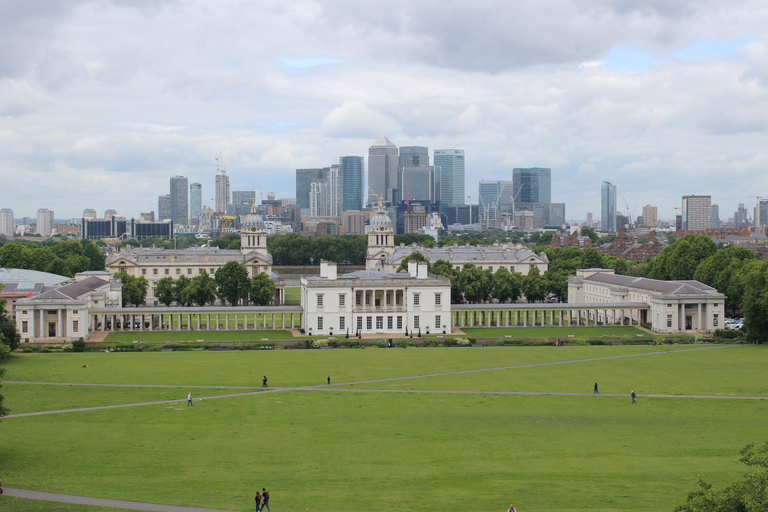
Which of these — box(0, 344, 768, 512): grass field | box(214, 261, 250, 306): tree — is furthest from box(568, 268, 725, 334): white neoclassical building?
box(214, 261, 250, 306): tree

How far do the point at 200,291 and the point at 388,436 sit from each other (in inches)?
2766

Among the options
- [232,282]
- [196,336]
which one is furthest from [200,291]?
[196,336]

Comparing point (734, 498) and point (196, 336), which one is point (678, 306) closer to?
point (196, 336)

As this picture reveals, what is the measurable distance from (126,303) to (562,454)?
87.9 m

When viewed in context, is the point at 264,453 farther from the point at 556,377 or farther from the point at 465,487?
the point at 556,377

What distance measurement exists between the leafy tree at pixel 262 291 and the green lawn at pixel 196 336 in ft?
40.5

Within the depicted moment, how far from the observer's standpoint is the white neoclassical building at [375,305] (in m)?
95.9

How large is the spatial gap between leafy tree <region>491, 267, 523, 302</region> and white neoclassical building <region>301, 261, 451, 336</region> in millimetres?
21811

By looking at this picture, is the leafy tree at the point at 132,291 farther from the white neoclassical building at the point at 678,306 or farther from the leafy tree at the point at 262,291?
the white neoclassical building at the point at 678,306

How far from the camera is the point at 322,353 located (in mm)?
79000

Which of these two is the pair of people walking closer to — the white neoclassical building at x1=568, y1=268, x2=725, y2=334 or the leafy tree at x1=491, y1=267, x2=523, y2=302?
the white neoclassical building at x1=568, y1=268, x2=725, y2=334

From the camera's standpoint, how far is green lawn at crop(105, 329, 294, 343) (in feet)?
293

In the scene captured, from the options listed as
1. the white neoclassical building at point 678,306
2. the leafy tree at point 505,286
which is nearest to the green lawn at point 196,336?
the leafy tree at point 505,286

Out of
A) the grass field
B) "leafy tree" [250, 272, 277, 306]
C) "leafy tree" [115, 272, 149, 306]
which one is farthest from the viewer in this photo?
"leafy tree" [115, 272, 149, 306]
